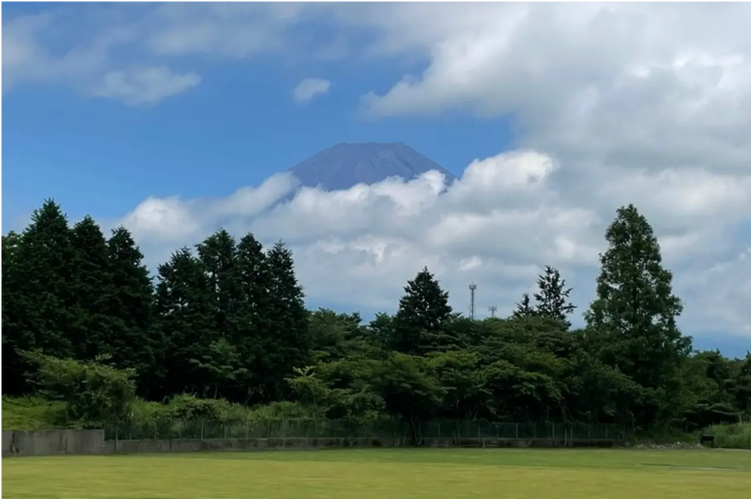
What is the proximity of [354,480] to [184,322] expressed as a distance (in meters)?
35.2

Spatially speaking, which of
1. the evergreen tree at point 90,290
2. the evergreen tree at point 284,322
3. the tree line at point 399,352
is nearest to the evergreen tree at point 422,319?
the tree line at point 399,352

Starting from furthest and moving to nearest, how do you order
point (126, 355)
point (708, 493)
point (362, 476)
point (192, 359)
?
point (192, 359), point (126, 355), point (362, 476), point (708, 493)

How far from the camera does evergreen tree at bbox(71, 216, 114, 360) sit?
111 ft

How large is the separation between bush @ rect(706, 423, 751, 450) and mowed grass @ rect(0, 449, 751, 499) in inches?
1102

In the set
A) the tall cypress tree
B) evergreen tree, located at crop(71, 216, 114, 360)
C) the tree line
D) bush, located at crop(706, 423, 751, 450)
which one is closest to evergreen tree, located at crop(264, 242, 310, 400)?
the tree line

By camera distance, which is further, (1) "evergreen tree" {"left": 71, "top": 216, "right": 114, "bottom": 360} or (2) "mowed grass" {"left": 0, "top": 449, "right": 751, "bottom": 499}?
(1) "evergreen tree" {"left": 71, "top": 216, "right": 114, "bottom": 360}

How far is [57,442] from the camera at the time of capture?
106 ft

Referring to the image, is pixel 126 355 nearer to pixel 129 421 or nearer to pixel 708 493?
pixel 129 421

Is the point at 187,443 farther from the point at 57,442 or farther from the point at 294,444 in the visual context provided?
the point at 57,442

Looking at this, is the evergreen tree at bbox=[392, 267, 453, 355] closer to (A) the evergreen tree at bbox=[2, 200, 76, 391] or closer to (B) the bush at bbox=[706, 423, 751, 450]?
(B) the bush at bbox=[706, 423, 751, 450]

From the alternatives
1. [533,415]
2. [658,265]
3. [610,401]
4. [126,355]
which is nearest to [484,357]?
[533,415]

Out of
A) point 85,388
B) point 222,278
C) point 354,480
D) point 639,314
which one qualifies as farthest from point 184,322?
point 354,480

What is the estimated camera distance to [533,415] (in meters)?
A: 56.5

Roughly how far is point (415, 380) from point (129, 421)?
1662cm
